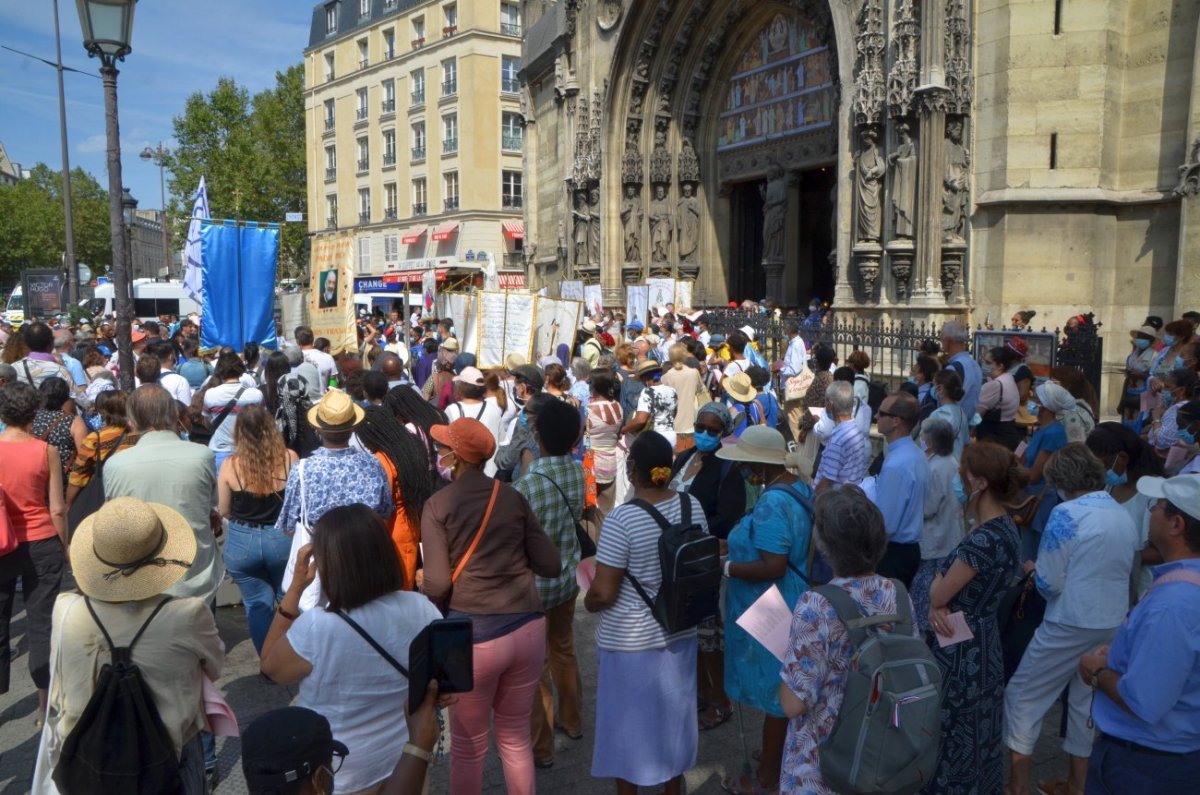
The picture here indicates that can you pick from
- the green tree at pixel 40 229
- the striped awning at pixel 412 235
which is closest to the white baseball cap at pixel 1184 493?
the striped awning at pixel 412 235

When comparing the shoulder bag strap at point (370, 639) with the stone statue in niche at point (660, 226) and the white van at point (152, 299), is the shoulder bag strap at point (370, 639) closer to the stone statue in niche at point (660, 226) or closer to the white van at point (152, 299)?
the stone statue in niche at point (660, 226)

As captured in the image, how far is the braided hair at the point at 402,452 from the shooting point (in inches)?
179

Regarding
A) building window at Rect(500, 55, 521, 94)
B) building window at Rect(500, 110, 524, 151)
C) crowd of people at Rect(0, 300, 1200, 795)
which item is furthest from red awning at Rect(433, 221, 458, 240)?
crowd of people at Rect(0, 300, 1200, 795)

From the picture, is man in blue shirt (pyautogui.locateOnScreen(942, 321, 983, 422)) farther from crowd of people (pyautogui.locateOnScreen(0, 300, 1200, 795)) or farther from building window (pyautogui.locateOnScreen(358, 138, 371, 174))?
building window (pyautogui.locateOnScreen(358, 138, 371, 174))

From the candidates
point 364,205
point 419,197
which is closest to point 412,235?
point 419,197

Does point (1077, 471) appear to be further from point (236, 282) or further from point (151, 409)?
point (236, 282)

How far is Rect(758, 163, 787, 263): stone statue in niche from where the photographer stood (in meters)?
20.9

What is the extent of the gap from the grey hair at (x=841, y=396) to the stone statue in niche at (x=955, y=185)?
28.8 ft

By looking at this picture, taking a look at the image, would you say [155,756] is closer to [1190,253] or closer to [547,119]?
[1190,253]

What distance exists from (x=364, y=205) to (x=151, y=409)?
47.2m

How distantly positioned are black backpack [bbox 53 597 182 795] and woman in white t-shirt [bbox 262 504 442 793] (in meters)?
0.38

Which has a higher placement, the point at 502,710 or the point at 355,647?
the point at 355,647

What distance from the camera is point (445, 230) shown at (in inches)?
1690

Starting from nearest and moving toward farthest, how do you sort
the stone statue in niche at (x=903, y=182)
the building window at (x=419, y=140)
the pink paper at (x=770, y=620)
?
1. the pink paper at (x=770, y=620)
2. the stone statue in niche at (x=903, y=182)
3. the building window at (x=419, y=140)
